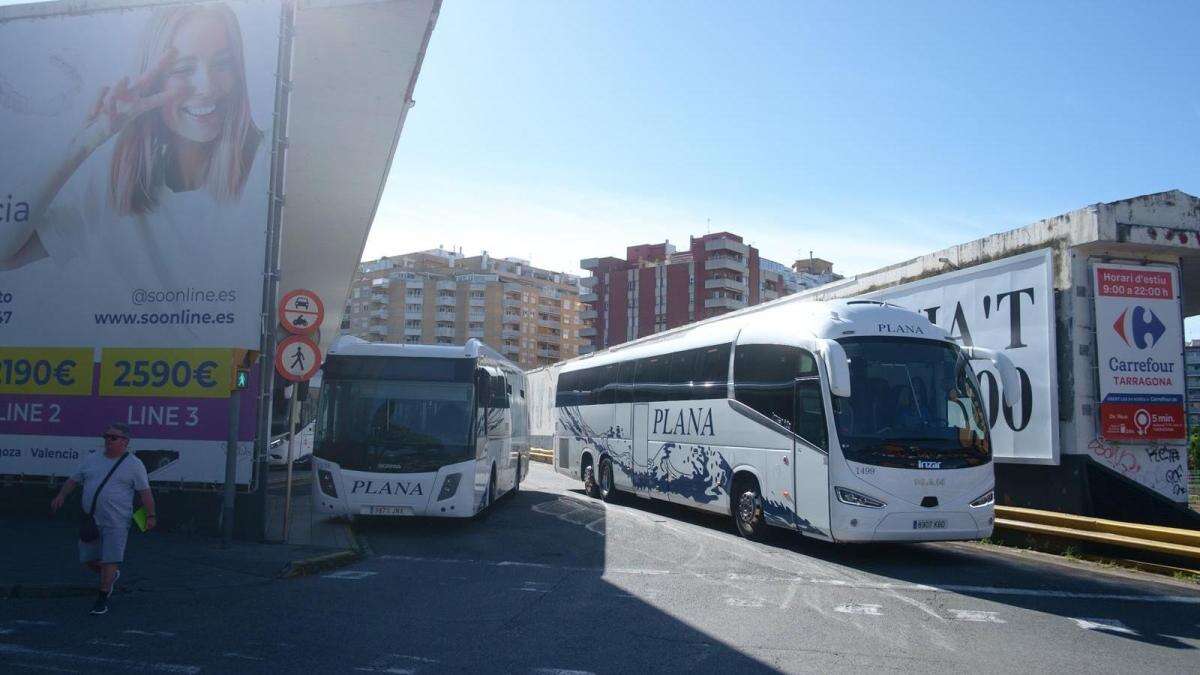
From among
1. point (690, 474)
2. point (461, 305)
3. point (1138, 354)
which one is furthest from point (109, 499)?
point (461, 305)

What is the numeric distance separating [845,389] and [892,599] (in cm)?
247

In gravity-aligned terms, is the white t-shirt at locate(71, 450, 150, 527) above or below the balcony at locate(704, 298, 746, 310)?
below

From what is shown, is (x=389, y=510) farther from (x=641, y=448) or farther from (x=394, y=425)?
(x=641, y=448)

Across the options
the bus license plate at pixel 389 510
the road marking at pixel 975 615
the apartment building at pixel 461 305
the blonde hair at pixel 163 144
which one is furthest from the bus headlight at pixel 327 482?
the apartment building at pixel 461 305

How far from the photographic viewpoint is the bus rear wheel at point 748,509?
12922mm

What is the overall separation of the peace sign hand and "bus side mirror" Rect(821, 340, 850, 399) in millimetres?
9748

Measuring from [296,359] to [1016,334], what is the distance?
33.9 ft

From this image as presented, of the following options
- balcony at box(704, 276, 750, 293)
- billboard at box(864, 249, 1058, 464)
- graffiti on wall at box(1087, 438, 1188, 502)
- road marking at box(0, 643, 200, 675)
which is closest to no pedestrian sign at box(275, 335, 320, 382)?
road marking at box(0, 643, 200, 675)

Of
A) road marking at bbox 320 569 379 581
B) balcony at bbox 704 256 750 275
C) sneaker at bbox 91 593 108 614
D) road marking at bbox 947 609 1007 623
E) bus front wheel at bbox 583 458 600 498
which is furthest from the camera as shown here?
balcony at bbox 704 256 750 275

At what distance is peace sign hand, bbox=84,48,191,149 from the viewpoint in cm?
1331

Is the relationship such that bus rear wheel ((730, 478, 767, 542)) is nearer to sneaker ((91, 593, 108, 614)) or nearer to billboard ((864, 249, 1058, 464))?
billboard ((864, 249, 1058, 464))

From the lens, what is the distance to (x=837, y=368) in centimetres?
1047

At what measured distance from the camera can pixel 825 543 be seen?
1336cm

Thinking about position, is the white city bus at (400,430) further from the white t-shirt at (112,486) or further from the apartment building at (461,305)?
the apartment building at (461,305)
